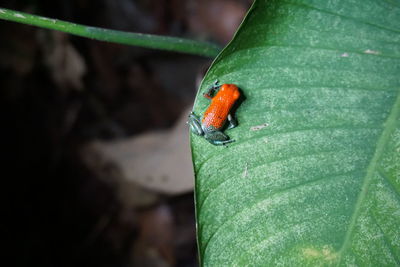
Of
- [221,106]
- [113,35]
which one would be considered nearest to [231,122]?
[221,106]

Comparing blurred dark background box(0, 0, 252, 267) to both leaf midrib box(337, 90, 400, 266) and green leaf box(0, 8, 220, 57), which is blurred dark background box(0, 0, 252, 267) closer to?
green leaf box(0, 8, 220, 57)

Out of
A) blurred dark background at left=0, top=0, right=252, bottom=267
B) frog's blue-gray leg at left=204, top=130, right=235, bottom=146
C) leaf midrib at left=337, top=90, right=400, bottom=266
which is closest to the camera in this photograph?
leaf midrib at left=337, top=90, right=400, bottom=266

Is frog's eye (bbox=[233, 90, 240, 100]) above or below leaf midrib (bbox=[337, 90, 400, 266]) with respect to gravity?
above

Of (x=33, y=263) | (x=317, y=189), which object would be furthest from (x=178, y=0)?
(x=317, y=189)

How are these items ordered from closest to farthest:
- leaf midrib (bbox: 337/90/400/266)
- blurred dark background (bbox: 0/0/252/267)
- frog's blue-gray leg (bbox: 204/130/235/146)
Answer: leaf midrib (bbox: 337/90/400/266), frog's blue-gray leg (bbox: 204/130/235/146), blurred dark background (bbox: 0/0/252/267)

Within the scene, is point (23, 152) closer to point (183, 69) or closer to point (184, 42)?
point (183, 69)

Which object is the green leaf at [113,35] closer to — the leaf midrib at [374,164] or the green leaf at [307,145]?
the green leaf at [307,145]

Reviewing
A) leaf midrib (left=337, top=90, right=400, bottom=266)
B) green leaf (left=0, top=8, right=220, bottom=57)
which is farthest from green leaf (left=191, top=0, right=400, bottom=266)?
green leaf (left=0, top=8, right=220, bottom=57)
